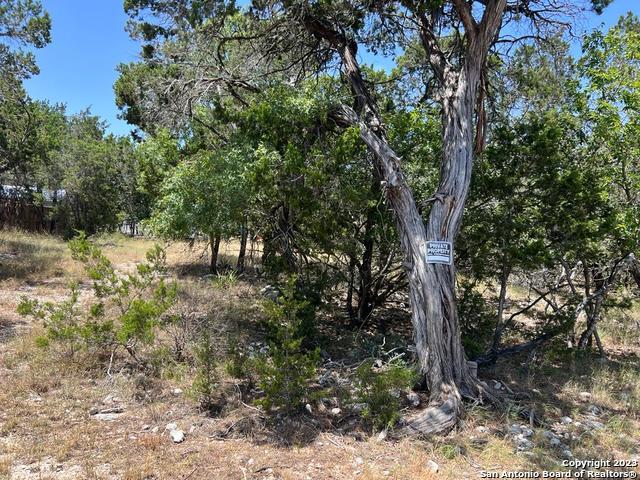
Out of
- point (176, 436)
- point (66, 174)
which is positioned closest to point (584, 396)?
point (176, 436)

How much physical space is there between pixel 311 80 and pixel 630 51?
4332 millimetres

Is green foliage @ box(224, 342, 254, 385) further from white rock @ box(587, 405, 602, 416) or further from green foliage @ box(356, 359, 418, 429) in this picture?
white rock @ box(587, 405, 602, 416)

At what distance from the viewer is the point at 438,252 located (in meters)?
4.88

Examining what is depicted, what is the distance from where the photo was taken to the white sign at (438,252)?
4867 mm

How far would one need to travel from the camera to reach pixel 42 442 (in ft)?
11.9

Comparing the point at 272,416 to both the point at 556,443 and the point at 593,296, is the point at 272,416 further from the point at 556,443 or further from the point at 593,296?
the point at 593,296

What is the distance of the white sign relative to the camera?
16.0 ft

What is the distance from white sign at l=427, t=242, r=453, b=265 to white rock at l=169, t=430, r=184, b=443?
9.75 ft

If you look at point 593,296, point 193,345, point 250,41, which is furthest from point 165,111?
point 593,296

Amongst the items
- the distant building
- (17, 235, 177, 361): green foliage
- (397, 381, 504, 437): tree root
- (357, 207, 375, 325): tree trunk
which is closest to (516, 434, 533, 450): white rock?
(397, 381, 504, 437): tree root

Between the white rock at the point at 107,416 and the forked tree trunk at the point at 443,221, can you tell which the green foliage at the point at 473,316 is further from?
the white rock at the point at 107,416

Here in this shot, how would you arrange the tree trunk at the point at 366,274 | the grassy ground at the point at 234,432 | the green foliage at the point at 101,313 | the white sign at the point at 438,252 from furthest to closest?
1. the tree trunk at the point at 366,274
2. the white sign at the point at 438,252
3. the green foliage at the point at 101,313
4. the grassy ground at the point at 234,432

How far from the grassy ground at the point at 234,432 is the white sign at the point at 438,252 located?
5.26 ft

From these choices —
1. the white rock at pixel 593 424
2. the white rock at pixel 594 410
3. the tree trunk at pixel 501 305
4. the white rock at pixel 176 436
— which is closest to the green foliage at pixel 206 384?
the white rock at pixel 176 436
